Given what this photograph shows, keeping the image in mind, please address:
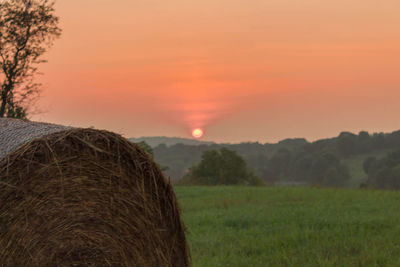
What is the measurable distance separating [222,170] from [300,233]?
39239 mm

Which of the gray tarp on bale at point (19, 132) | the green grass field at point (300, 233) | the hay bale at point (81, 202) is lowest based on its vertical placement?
the green grass field at point (300, 233)

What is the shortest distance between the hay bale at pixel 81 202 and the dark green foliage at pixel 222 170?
144 ft

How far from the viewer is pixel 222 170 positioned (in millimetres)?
52312

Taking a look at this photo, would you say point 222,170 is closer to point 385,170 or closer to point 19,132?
point 385,170

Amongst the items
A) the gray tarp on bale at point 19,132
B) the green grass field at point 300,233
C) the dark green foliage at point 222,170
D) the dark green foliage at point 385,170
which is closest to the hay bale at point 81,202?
the gray tarp on bale at point 19,132

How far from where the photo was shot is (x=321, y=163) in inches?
3765

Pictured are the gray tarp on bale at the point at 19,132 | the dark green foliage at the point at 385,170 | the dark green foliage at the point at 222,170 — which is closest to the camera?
the gray tarp on bale at the point at 19,132

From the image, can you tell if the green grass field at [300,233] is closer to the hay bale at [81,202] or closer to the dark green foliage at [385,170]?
the hay bale at [81,202]

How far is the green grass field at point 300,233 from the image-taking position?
35.3 ft

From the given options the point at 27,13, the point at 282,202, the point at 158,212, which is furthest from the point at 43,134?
the point at 27,13

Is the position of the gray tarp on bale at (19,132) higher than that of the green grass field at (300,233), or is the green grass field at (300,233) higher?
the gray tarp on bale at (19,132)

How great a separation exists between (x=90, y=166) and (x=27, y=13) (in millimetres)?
28687

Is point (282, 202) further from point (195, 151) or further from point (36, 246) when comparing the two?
point (195, 151)

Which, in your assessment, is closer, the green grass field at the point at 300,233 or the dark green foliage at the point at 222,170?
the green grass field at the point at 300,233
